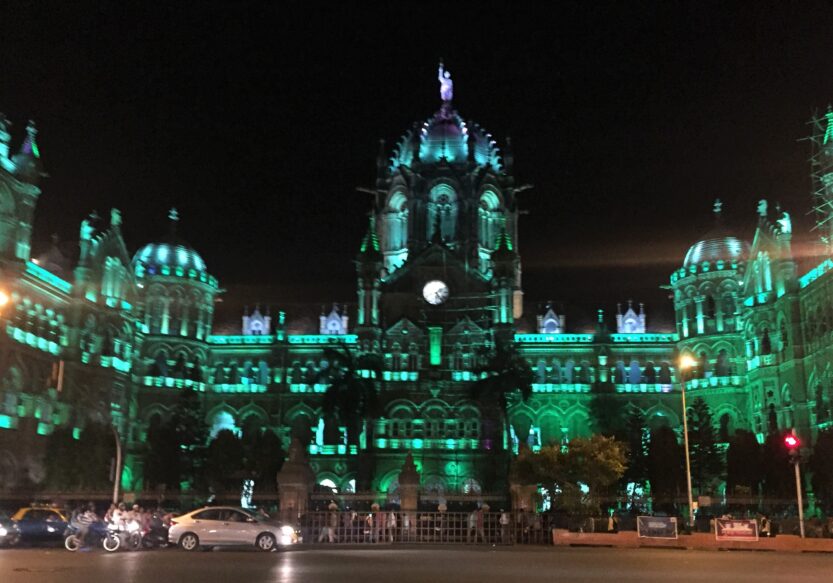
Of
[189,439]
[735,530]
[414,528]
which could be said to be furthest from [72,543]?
[189,439]

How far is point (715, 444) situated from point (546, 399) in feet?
55.1

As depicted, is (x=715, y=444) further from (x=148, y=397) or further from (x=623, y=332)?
(x=148, y=397)

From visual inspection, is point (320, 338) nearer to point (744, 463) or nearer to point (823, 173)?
point (744, 463)

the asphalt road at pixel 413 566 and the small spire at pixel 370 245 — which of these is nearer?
the asphalt road at pixel 413 566

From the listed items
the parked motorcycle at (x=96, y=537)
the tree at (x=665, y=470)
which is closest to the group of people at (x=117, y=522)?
the parked motorcycle at (x=96, y=537)

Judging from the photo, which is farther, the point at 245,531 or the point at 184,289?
the point at 184,289

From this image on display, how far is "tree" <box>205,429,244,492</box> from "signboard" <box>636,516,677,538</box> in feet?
107

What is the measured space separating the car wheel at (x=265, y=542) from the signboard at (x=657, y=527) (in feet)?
40.9

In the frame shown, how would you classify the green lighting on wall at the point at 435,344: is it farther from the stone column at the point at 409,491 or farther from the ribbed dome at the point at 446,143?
the stone column at the point at 409,491

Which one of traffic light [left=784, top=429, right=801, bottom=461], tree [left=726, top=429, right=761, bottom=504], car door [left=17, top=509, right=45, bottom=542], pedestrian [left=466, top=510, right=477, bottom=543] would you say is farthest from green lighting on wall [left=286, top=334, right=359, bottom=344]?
traffic light [left=784, top=429, right=801, bottom=461]

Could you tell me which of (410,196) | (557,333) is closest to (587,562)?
(557,333)

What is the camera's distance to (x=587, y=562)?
69.8 ft

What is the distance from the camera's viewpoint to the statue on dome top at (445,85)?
8694 centimetres

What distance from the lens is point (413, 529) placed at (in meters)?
31.0
